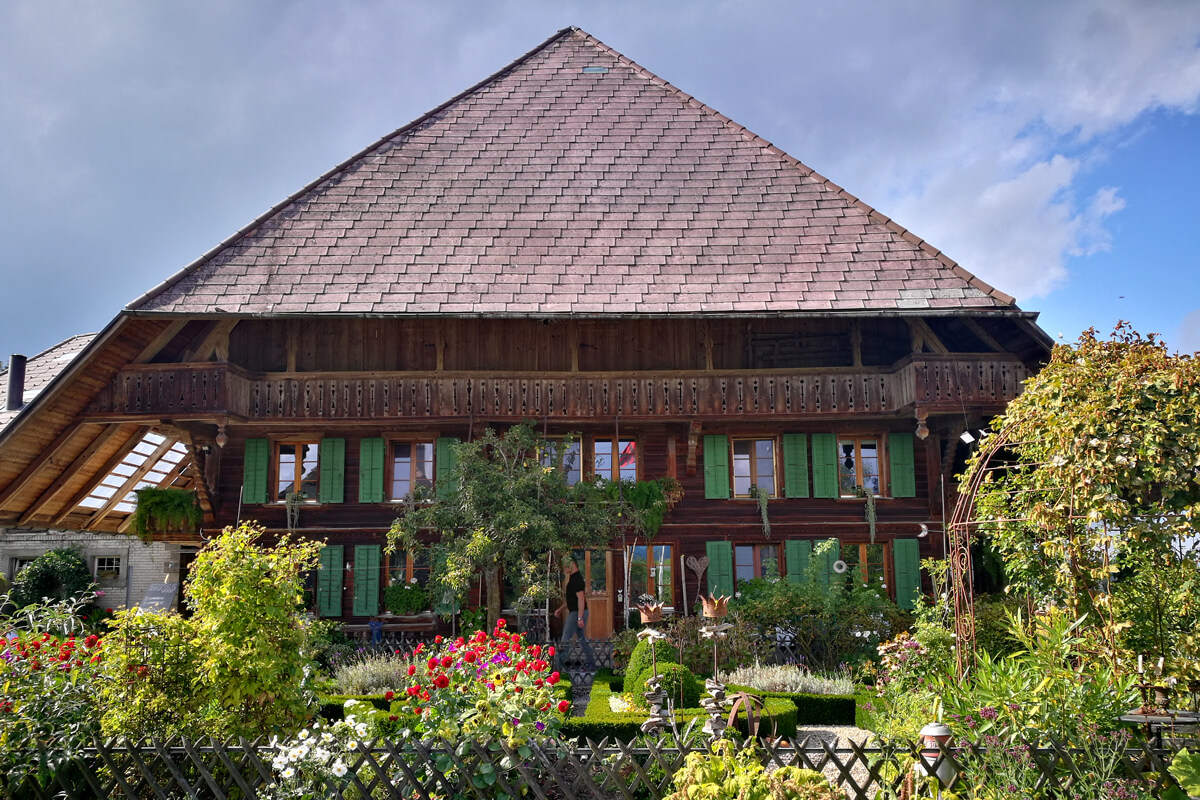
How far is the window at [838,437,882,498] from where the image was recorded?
17.2 metres

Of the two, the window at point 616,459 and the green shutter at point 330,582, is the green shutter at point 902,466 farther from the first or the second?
the green shutter at point 330,582

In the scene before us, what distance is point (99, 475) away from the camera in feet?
58.4

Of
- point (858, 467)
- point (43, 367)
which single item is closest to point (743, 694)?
point (858, 467)

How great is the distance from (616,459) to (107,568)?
1390 centimetres

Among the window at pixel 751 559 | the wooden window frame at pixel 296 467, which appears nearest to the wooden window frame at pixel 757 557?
the window at pixel 751 559

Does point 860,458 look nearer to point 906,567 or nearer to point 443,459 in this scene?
point 906,567

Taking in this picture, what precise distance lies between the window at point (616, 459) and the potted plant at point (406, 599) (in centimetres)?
371

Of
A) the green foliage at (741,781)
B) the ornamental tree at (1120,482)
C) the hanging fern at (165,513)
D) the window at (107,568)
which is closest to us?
the green foliage at (741,781)

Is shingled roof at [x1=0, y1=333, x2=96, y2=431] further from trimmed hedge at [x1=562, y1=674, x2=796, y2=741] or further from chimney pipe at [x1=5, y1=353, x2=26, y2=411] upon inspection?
trimmed hedge at [x1=562, y1=674, x2=796, y2=741]

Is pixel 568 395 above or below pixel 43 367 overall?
below

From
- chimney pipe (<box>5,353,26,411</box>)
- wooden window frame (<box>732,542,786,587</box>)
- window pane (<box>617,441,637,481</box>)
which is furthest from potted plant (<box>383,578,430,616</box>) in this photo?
chimney pipe (<box>5,353,26,411</box>)

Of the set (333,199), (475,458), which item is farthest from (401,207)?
(475,458)

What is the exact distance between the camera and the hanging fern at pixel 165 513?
16750 mm

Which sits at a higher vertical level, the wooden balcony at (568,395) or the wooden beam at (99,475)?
the wooden balcony at (568,395)
